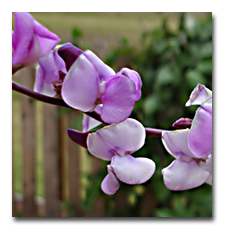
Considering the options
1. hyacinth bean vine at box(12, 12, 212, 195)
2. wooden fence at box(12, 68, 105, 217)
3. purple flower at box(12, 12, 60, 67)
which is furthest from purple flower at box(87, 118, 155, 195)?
wooden fence at box(12, 68, 105, 217)

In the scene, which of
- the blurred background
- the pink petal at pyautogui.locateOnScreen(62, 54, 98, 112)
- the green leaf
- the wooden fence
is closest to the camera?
the pink petal at pyautogui.locateOnScreen(62, 54, 98, 112)

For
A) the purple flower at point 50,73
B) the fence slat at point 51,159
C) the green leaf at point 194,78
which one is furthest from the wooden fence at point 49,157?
the purple flower at point 50,73

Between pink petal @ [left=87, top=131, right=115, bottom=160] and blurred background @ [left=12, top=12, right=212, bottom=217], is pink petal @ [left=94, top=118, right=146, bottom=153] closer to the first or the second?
pink petal @ [left=87, top=131, right=115, bottom=160]

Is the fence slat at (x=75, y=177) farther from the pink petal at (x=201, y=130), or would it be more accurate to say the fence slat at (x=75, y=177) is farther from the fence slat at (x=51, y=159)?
the pink petal at (x=201, y=130)
